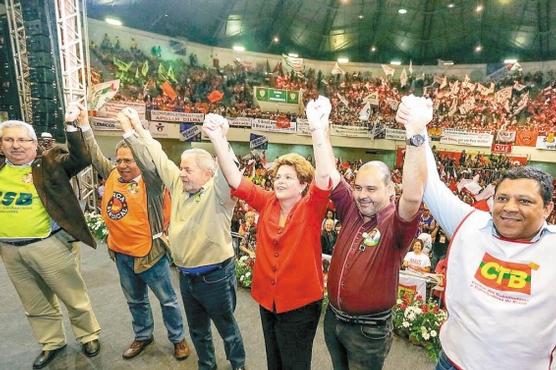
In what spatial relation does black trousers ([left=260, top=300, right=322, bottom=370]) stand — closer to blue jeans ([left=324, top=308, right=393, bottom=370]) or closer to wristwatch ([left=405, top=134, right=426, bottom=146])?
blue jeans ([left=324, top=308, right=393, bottom=370])

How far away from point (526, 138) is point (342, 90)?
28.4 ft

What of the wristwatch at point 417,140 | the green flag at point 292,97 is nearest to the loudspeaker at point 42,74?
the wristwatch at point 417,140

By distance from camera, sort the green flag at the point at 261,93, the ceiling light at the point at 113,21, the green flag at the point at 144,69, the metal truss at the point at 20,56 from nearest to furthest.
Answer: the metal truss at the point at 20,56 → the ceiling light at the point at 113,21 → the green flag at the point at 144,69 → the green flag at the point at 261,93

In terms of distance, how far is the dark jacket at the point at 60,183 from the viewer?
2172 millimetres

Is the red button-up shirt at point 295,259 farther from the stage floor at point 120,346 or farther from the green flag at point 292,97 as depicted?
the green flag at point 292,97

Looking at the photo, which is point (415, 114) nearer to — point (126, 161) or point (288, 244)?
point (288, 244)

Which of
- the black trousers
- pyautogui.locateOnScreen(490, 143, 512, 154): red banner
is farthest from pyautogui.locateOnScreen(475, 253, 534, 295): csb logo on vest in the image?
pyautogui.locateOnScreen(490, 143, 512, 154): red banner

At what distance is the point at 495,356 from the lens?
1.13 meters

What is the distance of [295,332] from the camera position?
167cm

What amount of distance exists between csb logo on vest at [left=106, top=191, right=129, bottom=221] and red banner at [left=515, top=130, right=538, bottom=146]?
1462 centimetres

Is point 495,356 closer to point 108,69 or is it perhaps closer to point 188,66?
point 108,69

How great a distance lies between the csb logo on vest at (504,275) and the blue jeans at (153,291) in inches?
79.7

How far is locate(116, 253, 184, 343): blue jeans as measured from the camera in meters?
2.38

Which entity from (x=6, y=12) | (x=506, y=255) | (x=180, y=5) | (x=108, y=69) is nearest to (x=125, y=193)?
(x=506, y=255)
